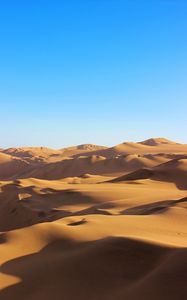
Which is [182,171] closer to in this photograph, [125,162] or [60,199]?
[60,199]

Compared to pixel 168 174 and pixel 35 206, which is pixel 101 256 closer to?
pixel 35 206

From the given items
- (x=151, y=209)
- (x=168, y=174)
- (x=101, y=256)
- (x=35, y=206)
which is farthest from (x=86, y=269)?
(x=168, y=174)

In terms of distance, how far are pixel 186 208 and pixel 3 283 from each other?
15.9 feet

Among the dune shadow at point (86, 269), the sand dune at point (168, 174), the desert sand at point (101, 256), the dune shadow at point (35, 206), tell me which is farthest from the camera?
the sand dune at point (168, 174)

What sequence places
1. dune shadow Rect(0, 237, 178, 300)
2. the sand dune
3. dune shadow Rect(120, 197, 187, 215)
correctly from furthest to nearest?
1. the sand dune
2. dune shadow Rect(120, 197, 187, 215)
3. dune shadow Rect(0, 237, 178, 300)

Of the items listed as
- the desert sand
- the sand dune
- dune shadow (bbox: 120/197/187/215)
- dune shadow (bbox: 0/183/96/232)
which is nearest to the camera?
the desert sand

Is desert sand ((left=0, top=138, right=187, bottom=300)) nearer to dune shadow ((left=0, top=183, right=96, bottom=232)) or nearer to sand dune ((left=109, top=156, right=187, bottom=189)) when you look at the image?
dune shadow ((left=0, top=183, right=96, bottom=232))

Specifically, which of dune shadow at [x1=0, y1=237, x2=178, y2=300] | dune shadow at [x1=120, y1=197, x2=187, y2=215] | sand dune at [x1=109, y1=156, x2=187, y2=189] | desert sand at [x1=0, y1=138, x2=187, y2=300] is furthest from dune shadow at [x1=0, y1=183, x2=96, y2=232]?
dune shadow at [x1=0, y1=237, x2=178, y2=300]

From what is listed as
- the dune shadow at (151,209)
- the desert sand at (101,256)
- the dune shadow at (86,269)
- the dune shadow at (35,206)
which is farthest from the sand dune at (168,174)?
the dune shadow at (86,269)

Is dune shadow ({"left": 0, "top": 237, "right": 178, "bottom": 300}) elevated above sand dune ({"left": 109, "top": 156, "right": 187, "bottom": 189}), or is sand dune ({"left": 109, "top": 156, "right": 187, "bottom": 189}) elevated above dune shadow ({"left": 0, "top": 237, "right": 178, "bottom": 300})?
sand dune ({"left": 109, "top": 156, "right": 187, "bottom": 189})

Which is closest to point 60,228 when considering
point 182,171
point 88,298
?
point 88,298

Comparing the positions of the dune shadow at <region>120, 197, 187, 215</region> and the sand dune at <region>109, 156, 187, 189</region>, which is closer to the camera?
the dune shadow at <region>120, 197, 187, 215</region>

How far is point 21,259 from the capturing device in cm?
536

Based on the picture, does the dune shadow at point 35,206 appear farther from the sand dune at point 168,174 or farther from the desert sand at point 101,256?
the sand dune at point 168,174
